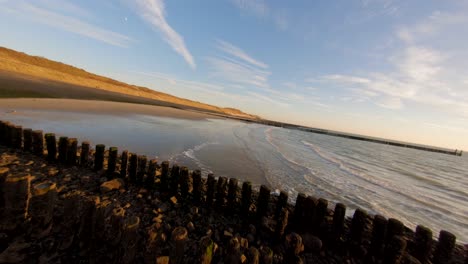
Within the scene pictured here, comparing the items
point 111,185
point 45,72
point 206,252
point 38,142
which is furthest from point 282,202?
point 45,72

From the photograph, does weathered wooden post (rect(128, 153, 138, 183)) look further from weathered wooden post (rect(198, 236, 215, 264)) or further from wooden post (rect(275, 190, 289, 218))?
weathered wooden post (rect(198, 236, 215, 264))

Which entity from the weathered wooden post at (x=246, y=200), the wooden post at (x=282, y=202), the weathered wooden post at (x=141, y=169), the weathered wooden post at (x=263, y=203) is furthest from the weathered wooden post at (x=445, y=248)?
the weathered wooden post at (x=141, y=169)

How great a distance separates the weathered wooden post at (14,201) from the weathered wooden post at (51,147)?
379cm

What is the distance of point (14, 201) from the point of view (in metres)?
3.19

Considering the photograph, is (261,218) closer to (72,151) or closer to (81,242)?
(81,242)

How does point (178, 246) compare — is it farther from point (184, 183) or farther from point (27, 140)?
point (27, 140)

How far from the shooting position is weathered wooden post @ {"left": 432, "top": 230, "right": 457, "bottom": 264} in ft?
14.0

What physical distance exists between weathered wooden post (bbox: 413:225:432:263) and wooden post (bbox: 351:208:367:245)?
101 centimetres

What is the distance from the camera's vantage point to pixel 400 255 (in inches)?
158

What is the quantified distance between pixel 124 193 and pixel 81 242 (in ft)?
8.11

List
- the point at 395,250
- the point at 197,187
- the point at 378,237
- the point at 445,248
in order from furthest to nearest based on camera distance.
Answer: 1. the point at 197,187
2. the point at 378,237
3. the point at 445,248
4. the point at 395,250

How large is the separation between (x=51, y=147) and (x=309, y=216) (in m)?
7.53

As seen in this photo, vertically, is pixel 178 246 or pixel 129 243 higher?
pixel 178 246

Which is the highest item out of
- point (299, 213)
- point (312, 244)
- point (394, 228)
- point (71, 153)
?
point (394, 228)
